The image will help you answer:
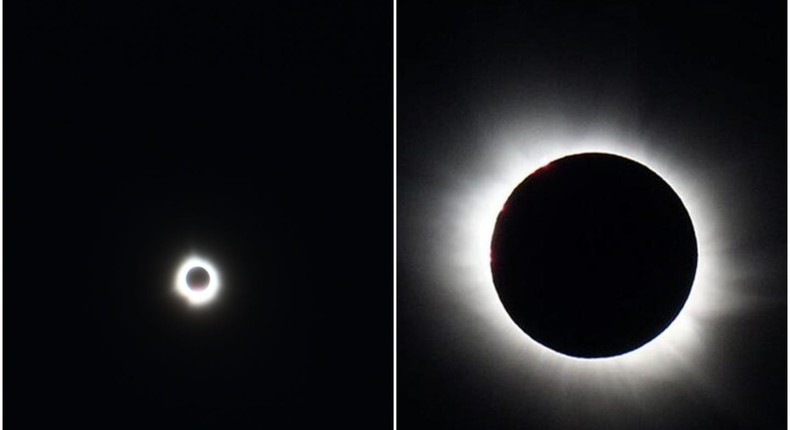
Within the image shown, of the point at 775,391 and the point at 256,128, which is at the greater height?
the point at 256,128

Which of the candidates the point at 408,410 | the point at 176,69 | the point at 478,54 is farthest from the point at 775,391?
the point at 176,69

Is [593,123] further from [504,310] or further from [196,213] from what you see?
[196,213]

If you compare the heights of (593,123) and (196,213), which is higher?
(593,123)

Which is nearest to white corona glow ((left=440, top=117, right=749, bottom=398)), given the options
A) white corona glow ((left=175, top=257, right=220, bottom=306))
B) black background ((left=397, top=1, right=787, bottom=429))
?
black background ((left=397, top=1, right=787, bottom=429))

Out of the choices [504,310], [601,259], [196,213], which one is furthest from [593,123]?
[196,213]

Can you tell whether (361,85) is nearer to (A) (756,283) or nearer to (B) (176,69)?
(B) (176,69)

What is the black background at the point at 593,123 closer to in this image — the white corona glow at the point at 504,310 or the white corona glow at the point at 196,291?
the white corona glow at the point at 504,310
